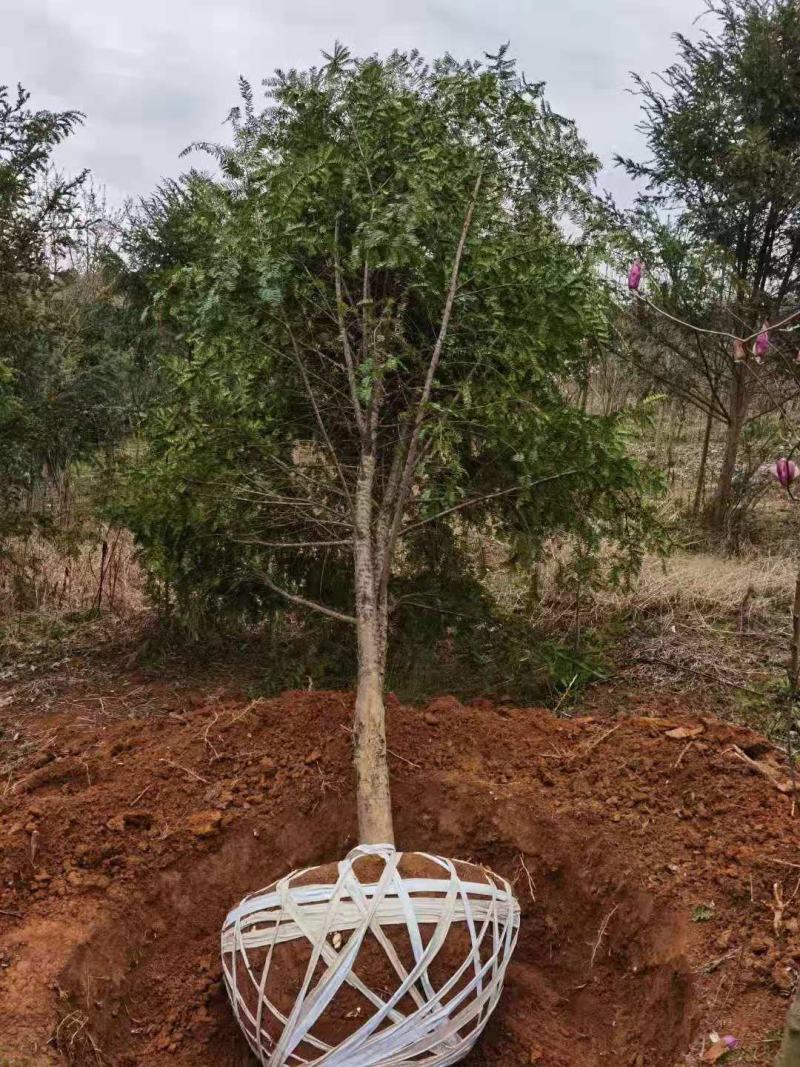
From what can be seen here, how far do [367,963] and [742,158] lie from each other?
802 centimetres

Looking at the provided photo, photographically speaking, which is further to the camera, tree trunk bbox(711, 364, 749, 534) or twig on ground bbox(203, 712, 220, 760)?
tree trunk bbox(711, 364, 749, 534)

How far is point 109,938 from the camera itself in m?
2.68

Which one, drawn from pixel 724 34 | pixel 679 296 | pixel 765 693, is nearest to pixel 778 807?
pixel 765 693

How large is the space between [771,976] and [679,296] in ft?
24.5

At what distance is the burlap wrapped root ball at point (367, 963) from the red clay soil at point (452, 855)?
34 centimetres

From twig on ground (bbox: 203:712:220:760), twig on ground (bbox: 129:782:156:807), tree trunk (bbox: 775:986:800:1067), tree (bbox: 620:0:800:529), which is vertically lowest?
twig on ground (bbox: 129:782:156:807)

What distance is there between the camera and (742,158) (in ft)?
26.6

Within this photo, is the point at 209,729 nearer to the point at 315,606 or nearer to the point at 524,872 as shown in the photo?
the point at 315,606

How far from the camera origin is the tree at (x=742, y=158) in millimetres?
8227

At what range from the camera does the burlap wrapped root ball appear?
2.36m

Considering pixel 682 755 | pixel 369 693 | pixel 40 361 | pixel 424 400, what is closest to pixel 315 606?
pixel 369 693

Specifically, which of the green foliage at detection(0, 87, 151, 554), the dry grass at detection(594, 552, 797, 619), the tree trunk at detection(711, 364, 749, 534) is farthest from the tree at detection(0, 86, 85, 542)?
the tree trunk at detection(711, 364, 749, 534)

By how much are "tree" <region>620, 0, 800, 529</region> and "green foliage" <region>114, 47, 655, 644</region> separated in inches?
179

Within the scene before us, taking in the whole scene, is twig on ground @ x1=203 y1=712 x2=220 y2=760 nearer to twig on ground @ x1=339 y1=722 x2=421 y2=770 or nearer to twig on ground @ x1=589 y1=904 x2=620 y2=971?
twig on ground @ x1=339 y1=722 x2=421 y2=770
